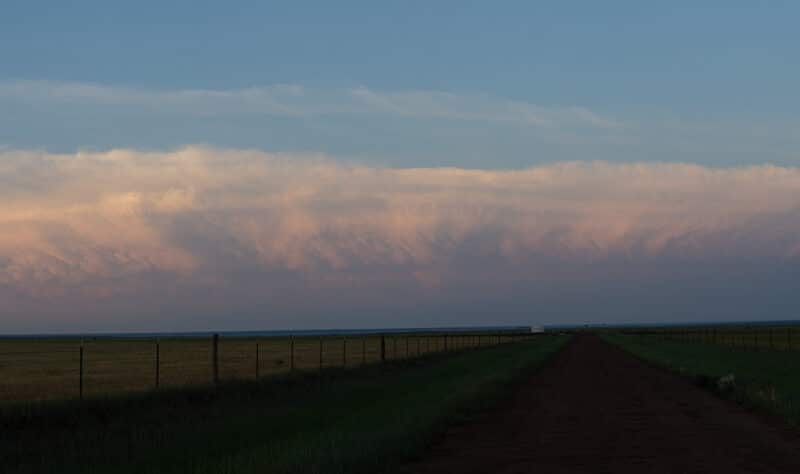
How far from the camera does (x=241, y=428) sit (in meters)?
18.8

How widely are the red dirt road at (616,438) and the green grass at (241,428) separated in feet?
2.93

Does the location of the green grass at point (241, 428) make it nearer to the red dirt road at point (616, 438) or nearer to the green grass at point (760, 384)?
the red dirt road at point (616, 438)

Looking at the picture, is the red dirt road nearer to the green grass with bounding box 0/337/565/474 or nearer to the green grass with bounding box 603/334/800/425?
the green grass with bounding box 603/334/800/425

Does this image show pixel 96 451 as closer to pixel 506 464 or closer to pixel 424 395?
pixel 506 464

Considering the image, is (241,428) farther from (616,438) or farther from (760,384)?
(760,384)

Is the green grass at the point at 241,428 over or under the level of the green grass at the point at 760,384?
over

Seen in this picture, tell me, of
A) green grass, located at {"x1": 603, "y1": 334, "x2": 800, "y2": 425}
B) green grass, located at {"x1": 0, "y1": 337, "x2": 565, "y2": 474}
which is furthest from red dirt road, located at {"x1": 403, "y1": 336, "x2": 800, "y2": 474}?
green grass, located at {"x1": 0, "y1": 337, "x2": 565, "y2": 474}

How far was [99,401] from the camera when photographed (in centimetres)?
2134

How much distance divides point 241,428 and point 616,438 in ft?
24.4

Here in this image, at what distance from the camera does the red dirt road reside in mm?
13938

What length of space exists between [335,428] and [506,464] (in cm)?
512

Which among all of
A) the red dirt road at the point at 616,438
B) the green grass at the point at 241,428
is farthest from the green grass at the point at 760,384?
the green grass at the point at 241,428

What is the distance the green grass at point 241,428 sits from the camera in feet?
45.6

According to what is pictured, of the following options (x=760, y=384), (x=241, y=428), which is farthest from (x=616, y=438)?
(x=760, y=384)
